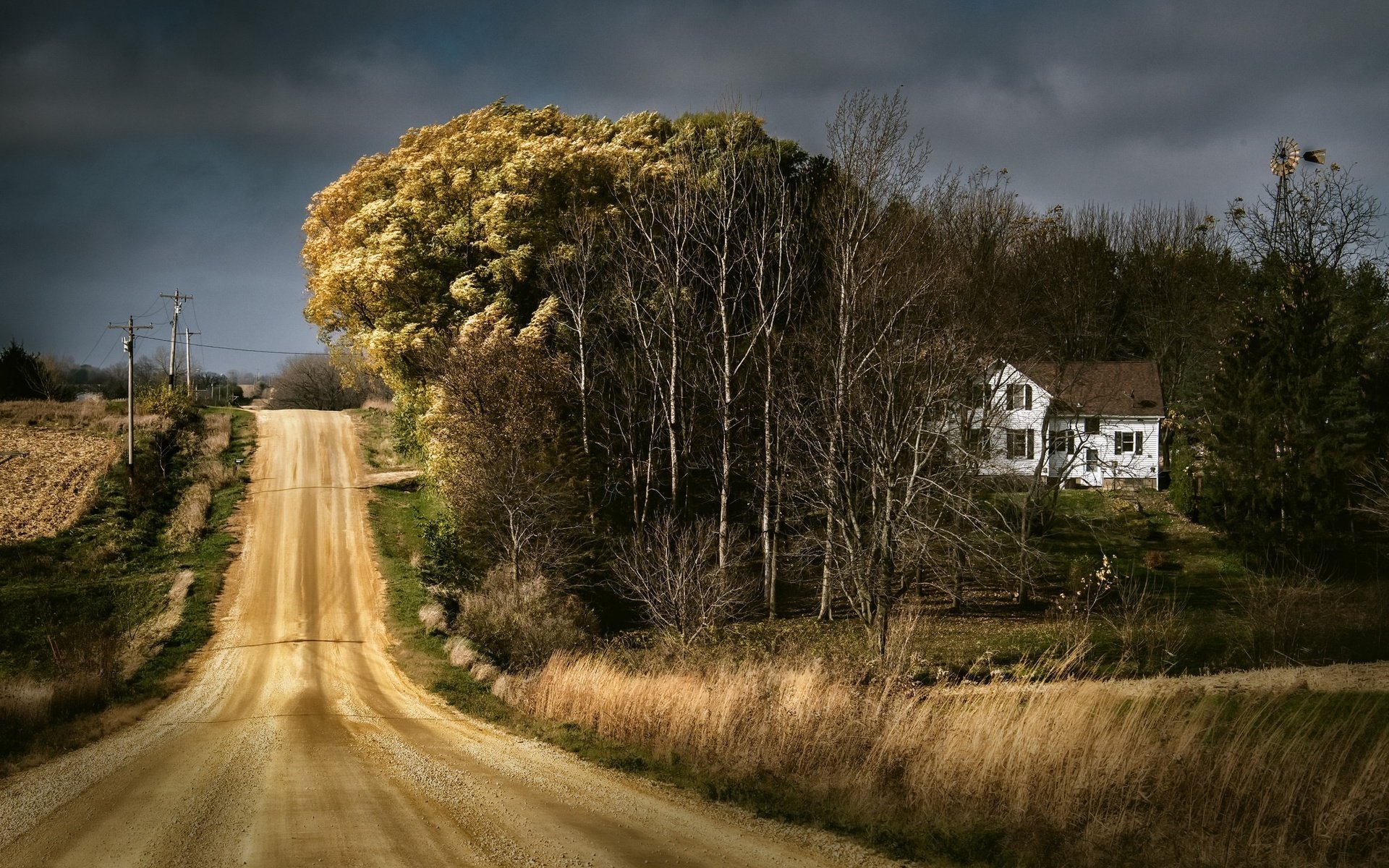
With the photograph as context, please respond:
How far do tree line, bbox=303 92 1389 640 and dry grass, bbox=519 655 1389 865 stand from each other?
7457mm

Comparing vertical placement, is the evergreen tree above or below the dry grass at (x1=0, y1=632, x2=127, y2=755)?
above

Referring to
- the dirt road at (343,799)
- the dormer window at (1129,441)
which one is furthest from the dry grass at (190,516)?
the dormer window at (1129,441)

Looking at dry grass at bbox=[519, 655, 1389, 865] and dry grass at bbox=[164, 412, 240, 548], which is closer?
dry grass at bbox=[519, 655, 1389, 865]

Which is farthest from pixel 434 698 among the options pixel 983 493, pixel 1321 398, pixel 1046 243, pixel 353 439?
pixel 1046 243

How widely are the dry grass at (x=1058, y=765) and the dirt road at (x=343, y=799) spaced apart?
3.87ft

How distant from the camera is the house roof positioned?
141 ft

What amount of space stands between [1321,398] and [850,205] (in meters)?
23.2

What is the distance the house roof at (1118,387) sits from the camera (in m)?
43.1

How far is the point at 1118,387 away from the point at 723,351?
27511mm

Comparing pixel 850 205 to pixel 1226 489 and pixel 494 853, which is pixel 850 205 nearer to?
pixel 494 853

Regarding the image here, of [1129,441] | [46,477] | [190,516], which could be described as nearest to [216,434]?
[46,477]

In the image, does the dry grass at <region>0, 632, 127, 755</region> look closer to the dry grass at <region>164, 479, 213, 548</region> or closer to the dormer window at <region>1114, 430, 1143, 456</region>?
the dry grass at <region>164, 479, 213, 548</region>

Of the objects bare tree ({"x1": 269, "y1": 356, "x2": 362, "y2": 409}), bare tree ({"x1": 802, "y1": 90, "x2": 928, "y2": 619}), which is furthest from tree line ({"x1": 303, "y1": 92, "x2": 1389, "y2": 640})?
bare tree ({"x1": 269, "y1": 356, "x2": 362, "y2": 409})

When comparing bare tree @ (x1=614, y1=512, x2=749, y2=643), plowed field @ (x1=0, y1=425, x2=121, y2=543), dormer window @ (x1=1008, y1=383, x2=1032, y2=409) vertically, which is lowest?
bare tree @ (x1=614, y1=512, x2=749, y2=643)
